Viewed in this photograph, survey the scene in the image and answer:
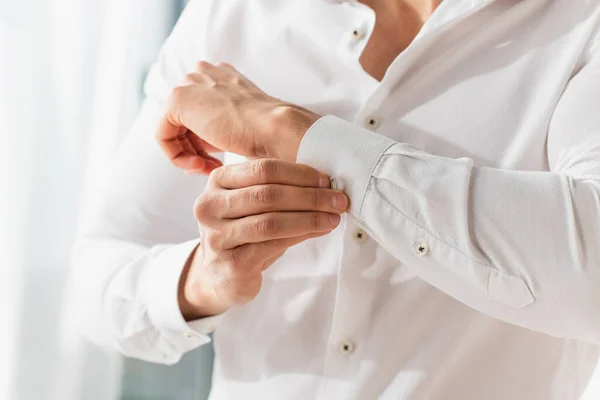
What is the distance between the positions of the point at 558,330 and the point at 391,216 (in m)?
0.22

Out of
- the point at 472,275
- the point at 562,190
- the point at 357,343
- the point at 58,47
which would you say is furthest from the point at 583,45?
the point at 58,47

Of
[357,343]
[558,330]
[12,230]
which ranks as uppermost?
[558,330]

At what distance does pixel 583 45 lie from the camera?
93 cm

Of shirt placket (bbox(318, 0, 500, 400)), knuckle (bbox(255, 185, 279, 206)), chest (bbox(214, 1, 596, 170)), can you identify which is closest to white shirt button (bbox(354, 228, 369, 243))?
shirt placket (bbox(318, 0, 500, 400))

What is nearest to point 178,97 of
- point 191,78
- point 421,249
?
point 191,78

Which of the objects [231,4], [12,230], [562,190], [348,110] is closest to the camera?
[562,190]

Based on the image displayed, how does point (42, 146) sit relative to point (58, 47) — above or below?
below

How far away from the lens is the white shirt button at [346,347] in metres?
1.01

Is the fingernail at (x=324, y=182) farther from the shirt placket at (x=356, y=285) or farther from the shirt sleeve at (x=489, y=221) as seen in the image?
the shirt placket at (x=356, y=285)

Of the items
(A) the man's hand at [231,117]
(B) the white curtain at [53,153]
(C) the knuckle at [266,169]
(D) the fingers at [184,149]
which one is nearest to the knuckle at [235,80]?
(A) the man's hand at [231,117]

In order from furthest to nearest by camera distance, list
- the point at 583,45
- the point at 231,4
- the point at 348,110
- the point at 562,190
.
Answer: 1. the point at 231,4
2. the point at 348,110
3. the point at 583,45
4. the point at 562,190

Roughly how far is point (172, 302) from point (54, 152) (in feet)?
1.86

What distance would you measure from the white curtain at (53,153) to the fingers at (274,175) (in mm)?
729

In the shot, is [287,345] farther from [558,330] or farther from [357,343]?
[558,330]
